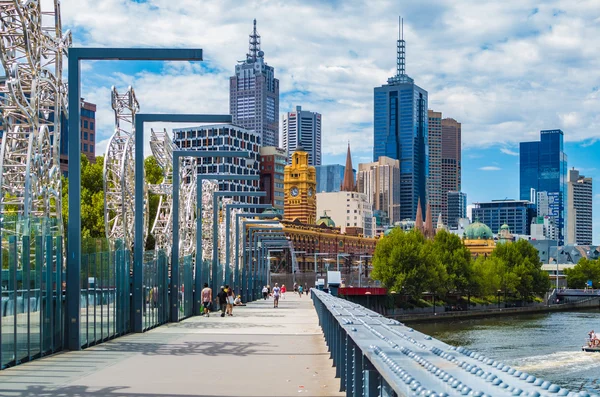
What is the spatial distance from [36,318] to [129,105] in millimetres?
23543

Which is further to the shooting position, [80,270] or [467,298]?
[467,298]

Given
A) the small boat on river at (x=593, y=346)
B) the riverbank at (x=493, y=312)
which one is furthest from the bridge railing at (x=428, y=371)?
the riverbank at (x=493, y=312)

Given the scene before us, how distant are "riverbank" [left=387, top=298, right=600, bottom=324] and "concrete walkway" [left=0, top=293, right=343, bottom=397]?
69646 mm

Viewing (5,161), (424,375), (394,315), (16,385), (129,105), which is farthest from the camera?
(394,315)

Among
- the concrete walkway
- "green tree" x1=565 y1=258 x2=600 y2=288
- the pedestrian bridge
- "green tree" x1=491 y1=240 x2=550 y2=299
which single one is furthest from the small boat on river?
"green tree" x1=565 y1=258 x2=600 y2=288

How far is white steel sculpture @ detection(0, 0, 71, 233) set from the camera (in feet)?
86.0

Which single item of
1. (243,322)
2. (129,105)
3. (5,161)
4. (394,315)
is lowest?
(394,315)

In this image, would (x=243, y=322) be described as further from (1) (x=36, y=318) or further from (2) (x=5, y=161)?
(1) (x=36, y=318)

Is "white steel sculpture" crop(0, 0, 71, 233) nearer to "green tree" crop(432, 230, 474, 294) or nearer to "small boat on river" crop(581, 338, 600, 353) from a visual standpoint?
"small boat on river" crop(581, 338, 600, 353)

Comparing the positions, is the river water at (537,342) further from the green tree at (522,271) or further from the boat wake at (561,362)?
the green tree at (522,271)

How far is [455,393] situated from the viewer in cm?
547

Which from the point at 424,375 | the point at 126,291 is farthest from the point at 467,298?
the point at 424,375

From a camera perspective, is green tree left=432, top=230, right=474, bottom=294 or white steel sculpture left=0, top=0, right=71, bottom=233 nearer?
white steel sculpture left=0, top=0, right=71, bottom=233

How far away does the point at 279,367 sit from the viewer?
1898 cm
